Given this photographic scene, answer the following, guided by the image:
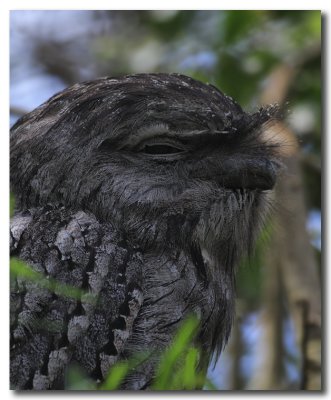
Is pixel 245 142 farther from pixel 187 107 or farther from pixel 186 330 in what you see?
pixel 186 330

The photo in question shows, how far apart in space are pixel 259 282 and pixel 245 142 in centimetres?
82

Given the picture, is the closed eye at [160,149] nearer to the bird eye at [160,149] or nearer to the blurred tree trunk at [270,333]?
the bird eye at [160,149]

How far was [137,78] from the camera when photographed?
295 centimetres

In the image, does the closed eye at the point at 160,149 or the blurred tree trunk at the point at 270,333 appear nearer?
the closed eye at the point at 160,149

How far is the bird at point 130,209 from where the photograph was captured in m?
2.62

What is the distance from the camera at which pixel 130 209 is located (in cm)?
282

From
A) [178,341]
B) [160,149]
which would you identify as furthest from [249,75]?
[178,341]

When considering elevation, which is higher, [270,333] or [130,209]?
[130,209]

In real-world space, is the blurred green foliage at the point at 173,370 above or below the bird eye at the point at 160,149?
below

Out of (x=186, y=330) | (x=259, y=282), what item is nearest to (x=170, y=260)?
(x=186, y=330)

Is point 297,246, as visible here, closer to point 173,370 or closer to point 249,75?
point 249,75

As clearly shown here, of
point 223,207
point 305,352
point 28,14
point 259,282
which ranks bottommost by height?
point 305,352

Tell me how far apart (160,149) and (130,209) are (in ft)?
0.79

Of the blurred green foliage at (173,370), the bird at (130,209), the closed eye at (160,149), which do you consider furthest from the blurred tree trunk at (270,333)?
the closed eye at (160,149)
